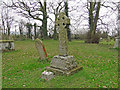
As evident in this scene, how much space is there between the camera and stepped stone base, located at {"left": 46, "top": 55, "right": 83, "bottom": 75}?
4.31 meters

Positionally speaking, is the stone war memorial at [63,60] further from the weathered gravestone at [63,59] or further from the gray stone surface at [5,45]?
the gray stone surface at [5,45]

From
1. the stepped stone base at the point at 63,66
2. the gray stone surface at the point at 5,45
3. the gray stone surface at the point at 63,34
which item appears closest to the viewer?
the stepped stone base at the point at 63,66

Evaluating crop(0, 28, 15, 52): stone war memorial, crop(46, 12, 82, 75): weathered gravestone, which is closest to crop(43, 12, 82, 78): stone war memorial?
crop(46, 12, 82, 75): weathered gravestone

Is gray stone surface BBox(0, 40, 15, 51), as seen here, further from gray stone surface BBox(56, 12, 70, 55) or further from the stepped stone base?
gray stone surface BBox(56, 12, 70, 55)

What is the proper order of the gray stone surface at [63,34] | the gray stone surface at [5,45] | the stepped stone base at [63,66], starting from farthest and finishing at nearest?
the gray stone surface at [5,45]
the gray stone surface at [63,34]
the stepped stone base at [63,66]

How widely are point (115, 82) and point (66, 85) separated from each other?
1772 millimetres

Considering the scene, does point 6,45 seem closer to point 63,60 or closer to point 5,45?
point 5,45

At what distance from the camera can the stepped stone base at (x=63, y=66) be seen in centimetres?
431

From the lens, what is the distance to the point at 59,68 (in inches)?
178

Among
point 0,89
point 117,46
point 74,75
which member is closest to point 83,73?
point 74,75

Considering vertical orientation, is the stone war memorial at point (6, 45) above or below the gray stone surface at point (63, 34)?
below

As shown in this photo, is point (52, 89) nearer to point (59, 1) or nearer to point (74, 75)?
point (74, 75)

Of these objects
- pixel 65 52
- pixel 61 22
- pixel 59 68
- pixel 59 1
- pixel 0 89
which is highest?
pixel 59 1

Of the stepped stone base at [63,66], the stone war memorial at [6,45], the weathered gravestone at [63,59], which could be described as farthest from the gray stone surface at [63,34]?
the stone war memorial at [6,45]
